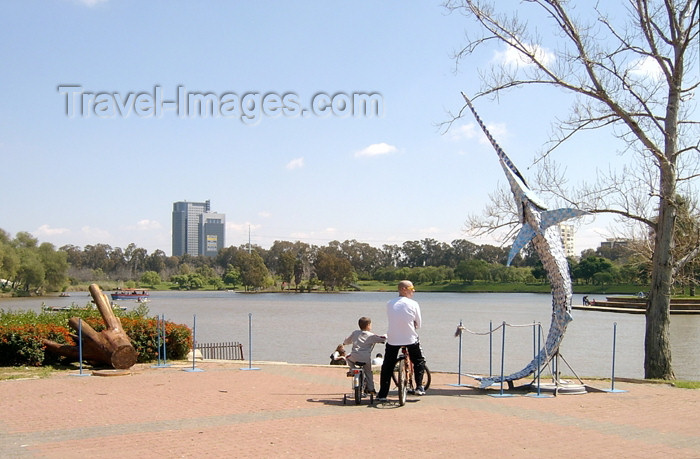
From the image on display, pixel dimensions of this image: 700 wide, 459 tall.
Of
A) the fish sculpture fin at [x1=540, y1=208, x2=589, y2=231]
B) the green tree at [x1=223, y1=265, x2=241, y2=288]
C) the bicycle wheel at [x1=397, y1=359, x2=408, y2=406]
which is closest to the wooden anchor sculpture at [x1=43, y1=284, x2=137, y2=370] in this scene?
the bicycle wheel at [x1=397, y1=359, x2=408, y2=406]

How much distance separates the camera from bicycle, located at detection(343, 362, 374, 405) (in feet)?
33.1

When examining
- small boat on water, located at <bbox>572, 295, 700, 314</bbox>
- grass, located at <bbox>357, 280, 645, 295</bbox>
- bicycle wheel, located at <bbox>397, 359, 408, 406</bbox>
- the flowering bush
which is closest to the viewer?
bicycle wheel, located at <bbox>397, 359, 408, 406</bbox>

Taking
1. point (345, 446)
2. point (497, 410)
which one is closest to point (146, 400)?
point (345, 446)

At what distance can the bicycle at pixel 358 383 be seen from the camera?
33.1 feet

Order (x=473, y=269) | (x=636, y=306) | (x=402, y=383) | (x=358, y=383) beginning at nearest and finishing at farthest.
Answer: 1. (x=402, y=383)
2. (x=358, y=383)
3. (x=636, y=306)
4. (x=473, y=269)

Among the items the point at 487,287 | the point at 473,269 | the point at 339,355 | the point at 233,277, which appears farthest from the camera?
the point at 233,277

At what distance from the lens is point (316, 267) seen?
15338 cm

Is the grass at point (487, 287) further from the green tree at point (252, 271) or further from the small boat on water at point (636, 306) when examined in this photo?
the small boat on water at point (636, 306)

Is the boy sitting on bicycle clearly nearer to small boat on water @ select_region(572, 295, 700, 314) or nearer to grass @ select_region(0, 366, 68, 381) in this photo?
grass @ select_region(0, 366, 68, 381)

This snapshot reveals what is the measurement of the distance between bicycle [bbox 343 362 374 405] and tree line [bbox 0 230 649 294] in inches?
4005

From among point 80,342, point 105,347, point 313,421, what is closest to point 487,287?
point 105,347

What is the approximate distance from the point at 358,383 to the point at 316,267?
143568 mm

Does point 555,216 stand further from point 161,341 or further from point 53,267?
point 53,267

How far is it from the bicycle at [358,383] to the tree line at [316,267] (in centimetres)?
10172
